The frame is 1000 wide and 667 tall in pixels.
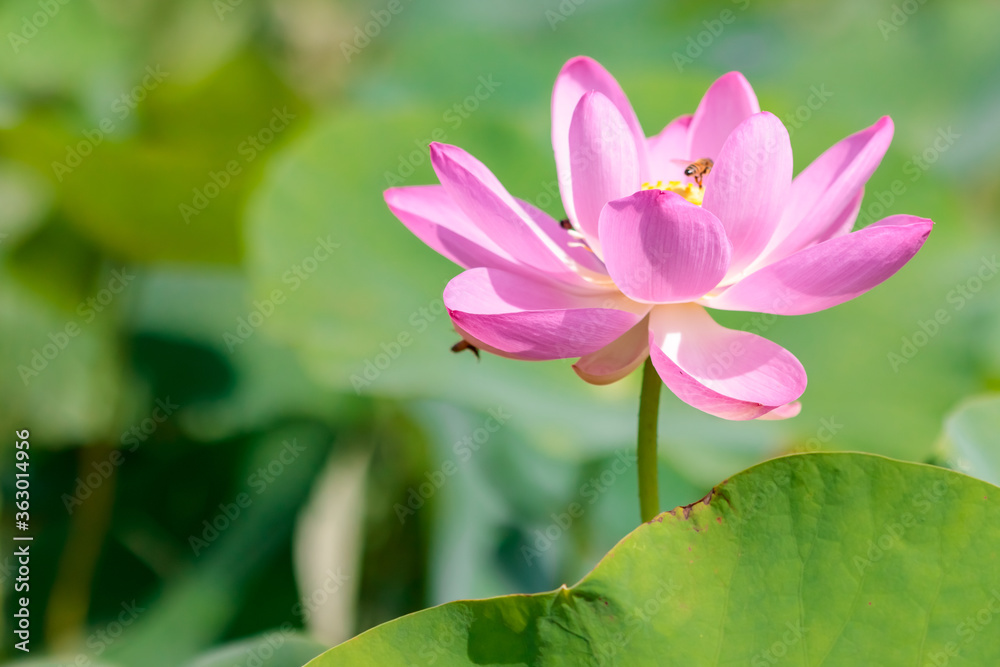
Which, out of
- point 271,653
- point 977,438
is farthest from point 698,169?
point 271,653

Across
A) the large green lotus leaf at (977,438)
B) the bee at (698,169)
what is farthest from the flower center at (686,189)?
the large green lotus leaf at (977,438)

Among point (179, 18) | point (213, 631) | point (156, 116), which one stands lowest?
point (213, 631)

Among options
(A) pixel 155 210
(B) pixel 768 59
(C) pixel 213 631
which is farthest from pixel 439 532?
(B) pixel 768 59

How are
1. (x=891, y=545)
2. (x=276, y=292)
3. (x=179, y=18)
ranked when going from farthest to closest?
1. (x=179, y=18)
2. (x=276, y=292)
3. (x=891, y=545)

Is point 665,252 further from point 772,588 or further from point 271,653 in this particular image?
point 271,653

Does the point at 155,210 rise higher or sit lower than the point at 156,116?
lower

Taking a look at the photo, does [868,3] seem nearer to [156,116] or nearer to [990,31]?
[990,31]
